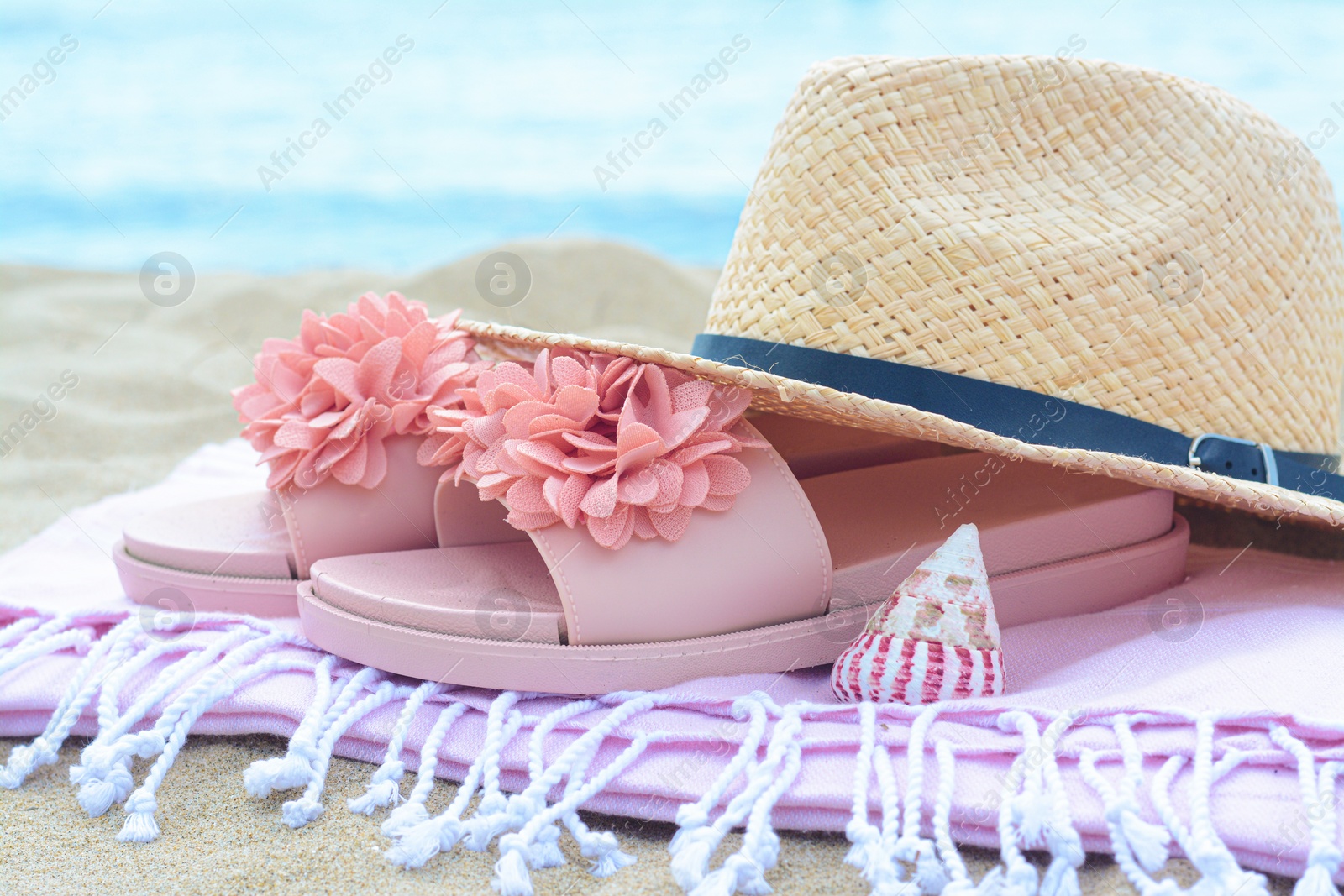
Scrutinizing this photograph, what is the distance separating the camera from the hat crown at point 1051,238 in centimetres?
98

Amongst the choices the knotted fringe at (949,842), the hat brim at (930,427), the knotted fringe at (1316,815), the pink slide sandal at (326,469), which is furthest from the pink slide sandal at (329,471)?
the knotted fringe at (1316,815)

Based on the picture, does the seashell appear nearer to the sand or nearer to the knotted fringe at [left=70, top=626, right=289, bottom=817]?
the sand

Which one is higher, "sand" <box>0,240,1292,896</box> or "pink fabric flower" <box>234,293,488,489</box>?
"pink fabric flower" <box>234,293,488,489</box>

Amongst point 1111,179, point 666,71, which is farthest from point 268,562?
point 666,71

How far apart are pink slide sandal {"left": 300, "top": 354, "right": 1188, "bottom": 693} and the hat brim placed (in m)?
0.03

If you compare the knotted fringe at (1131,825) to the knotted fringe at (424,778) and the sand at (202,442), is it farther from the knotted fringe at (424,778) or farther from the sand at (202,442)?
the knotted fringe at (424,778)

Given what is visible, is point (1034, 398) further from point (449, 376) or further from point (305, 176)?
point (305, 176)

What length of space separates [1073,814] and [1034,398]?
42cm

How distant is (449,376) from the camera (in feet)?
3.72

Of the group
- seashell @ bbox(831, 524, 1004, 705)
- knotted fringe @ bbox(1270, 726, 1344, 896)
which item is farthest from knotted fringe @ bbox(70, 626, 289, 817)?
knotted fringe @ bbox(1270, 726, 1344, 896)

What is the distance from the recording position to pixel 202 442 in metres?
2.19

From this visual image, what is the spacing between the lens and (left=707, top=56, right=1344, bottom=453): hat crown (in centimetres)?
98

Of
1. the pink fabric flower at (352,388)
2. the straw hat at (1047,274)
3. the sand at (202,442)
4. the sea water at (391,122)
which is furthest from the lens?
the sea water at (391,122)

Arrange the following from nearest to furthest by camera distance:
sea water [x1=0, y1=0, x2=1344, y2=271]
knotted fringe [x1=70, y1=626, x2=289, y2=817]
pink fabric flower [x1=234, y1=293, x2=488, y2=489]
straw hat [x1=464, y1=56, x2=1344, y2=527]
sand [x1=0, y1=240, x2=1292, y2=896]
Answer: sand [x1=0, y1=240, x2=1292, y2=896] → knotted fringe [x1=70, y1=626, x2=289, y2=817] → straw hat [x1=464, y1=56, x2=1344, y2=527] → pink fabric flower [x1=234, y1=293, x2=488, y2=489] → sea water [x1=0, y1=0, x2=1344, y2=271]
